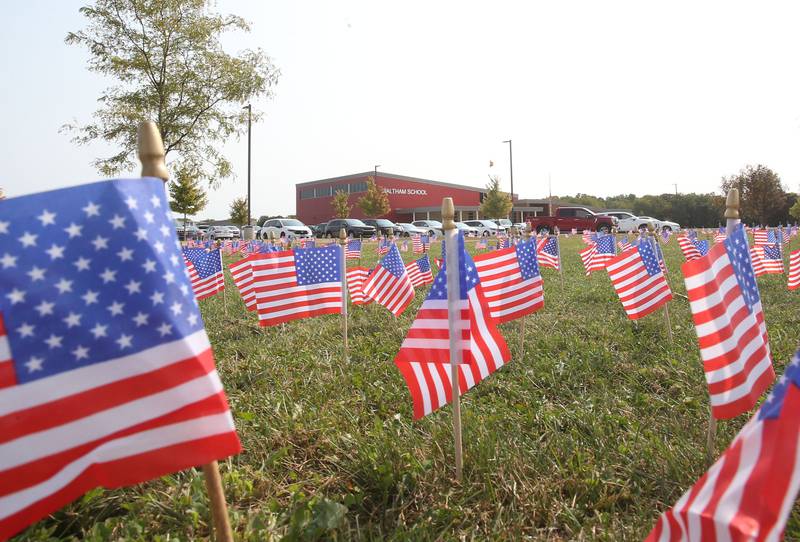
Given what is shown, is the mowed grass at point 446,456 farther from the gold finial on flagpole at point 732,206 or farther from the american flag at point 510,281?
the gold finial on flagpole at point 732,206

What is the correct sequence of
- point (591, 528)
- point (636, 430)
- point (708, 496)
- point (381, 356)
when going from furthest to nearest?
point (381, 356) → point (636, 430) → point (591, 528) → point (708, 496)

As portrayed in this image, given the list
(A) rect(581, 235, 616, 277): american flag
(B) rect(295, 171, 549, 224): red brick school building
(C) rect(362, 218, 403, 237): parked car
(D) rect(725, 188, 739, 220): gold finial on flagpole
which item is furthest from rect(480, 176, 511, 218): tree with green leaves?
(D) rect(725, 188, 739, 220): gold finial on flagpole

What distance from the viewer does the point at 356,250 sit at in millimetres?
16844

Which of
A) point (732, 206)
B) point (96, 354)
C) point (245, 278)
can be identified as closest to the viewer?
point (96, 354)

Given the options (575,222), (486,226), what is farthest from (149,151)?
(486,226)

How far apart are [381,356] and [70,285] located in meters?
4.17

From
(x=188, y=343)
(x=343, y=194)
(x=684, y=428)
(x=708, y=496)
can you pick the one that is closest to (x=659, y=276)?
(x=684, y=428)

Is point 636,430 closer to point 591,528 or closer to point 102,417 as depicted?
point 591,528

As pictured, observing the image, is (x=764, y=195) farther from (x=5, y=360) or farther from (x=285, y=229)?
(x=5, y=360)

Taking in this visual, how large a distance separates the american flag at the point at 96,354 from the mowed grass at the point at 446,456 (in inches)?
37.3

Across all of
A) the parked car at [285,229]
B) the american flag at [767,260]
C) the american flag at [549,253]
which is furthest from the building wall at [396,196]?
the american flag at [767,260]

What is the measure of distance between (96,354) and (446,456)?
82.8 inches

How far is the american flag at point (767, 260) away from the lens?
973 centimetres

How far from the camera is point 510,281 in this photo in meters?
5.40
